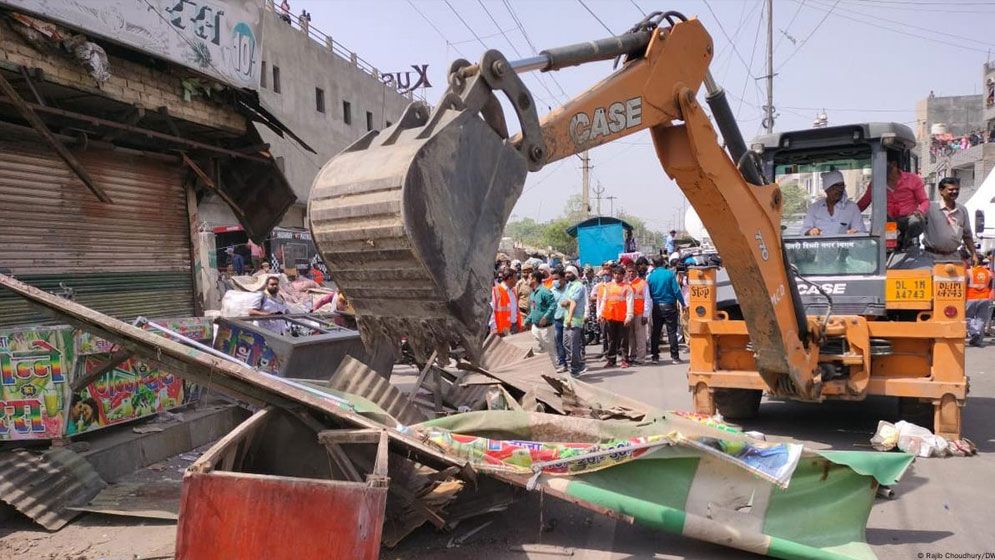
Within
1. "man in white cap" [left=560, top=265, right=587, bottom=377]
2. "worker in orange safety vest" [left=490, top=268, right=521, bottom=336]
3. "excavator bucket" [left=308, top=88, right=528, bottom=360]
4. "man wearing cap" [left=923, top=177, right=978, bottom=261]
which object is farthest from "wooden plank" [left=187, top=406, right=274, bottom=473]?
"man in white cap" [left=560, top=265, right=587, bottom=377]

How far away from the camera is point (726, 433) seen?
16.6ft

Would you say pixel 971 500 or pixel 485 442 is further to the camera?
pixel 971 500

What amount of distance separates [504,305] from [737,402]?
4938 mm

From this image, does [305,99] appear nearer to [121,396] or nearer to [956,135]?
[121,396]

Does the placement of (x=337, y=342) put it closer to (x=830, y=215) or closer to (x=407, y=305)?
(x=407, y=305)

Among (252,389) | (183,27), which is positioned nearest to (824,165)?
(252,389)

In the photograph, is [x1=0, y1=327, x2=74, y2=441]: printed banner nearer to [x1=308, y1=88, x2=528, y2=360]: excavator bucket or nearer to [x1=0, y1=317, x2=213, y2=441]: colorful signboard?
[x1=0, y1=317, x2=213, y2=441]: colorful signboard

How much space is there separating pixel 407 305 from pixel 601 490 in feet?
5.18

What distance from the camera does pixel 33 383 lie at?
5.25 m

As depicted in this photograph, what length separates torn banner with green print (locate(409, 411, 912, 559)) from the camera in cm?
385

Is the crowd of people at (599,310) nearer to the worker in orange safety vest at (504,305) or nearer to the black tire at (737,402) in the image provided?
the worker in orange safety vest at (504,305)

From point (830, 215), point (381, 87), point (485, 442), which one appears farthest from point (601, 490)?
point (381, 87)

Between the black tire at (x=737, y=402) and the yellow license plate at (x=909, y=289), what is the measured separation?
5.58 ft

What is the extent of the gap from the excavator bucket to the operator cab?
4.26 metres
